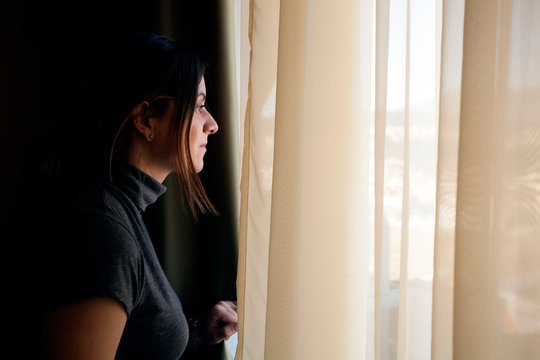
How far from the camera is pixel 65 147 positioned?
0.82 meters

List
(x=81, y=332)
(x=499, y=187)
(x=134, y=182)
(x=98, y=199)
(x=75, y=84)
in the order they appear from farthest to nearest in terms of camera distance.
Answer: (x=75, y=84), (x=134, y=182), (x=98, y=199), (x=81, y=332), (x=499, y=187)

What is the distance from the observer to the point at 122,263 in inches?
23.4

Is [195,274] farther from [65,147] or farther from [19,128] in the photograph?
[19,128]

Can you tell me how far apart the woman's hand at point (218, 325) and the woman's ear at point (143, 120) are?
460 millimetres

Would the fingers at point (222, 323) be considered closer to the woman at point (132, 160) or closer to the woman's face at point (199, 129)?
the woman at point (132, 160)

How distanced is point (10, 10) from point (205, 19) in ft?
1.68

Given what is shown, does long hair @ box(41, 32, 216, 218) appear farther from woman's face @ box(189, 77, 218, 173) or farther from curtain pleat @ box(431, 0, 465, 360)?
curtain pleat @ box(431, 0, 465, 360)

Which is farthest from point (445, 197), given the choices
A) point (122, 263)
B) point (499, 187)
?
point (122, 263)

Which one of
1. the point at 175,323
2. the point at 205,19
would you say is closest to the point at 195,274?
the point at 175,323

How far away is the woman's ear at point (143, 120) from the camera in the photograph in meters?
0.78

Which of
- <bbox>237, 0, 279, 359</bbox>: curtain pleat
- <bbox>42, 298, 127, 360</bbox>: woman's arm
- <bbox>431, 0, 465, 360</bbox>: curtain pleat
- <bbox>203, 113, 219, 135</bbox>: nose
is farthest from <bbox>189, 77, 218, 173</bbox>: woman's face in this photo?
<bbox>431, 0, 465, 360</bbox>: curtain pleat

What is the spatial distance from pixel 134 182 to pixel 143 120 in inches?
4.9

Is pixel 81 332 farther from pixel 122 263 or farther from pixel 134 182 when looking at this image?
pixel 134 182

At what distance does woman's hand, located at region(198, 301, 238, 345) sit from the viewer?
→ 961mm
